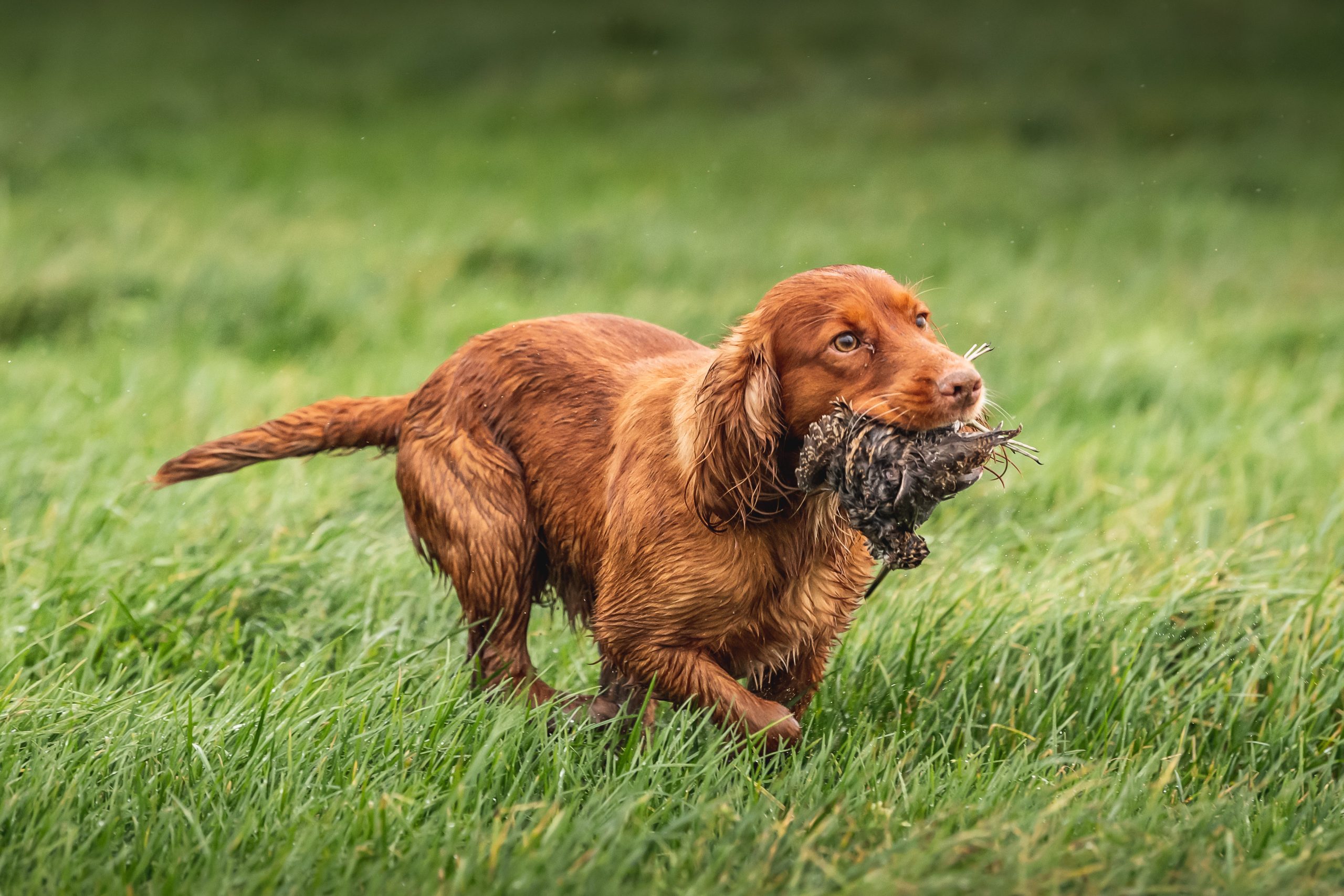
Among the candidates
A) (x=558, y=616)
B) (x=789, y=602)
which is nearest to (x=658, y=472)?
(x=789, y=602)

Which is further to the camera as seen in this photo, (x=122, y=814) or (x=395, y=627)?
(x=395, y=627)

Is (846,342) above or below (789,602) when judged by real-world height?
above

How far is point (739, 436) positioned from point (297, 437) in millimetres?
1317

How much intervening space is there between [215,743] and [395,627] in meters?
0.87

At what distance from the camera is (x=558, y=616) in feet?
13.2

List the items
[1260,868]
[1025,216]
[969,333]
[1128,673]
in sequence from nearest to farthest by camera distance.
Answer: [1260,868] → [1128,673] → [969,333] → [1025,216]

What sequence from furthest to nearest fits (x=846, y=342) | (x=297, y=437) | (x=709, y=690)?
(x=297, y=437)
(x=709, y=690)
(x=846, y=342)

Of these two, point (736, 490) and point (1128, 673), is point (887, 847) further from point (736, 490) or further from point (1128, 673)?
point (1128, 673)

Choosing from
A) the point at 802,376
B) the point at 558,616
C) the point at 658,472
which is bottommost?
the point at 558,616

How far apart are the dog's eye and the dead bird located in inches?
4.6

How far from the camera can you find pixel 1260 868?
7.64 feet

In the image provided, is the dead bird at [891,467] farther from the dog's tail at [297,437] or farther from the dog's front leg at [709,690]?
the dog's tail at [297,437]

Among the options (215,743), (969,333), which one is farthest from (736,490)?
(969,333)

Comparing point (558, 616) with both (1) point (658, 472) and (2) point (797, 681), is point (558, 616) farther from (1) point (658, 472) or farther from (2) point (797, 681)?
(1) point (658, 472)
